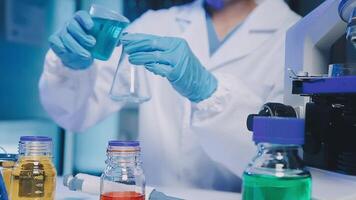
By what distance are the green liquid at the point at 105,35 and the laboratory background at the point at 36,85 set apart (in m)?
0.68

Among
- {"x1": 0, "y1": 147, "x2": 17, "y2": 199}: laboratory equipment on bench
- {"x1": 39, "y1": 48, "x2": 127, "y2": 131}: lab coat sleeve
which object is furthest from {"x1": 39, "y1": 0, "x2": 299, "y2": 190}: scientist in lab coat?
{"x1": 0, "y1": 147, "x2": 17, "y2": 199}: laboratory equipment on bench

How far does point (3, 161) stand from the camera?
676mm

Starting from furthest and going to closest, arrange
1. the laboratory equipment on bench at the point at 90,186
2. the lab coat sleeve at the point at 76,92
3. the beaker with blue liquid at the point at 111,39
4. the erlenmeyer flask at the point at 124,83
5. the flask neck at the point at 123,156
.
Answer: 1. the lab coat sleeve at the point at 76,92
2. the erlenmeyer flask at the point at 124,83
3. the beaker with blue liquid at the point at 111,39
4. the laboratory equipment on bench at the point at 90,186
5. the flask neck at the point at 123,156

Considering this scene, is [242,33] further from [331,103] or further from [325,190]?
[325,190]

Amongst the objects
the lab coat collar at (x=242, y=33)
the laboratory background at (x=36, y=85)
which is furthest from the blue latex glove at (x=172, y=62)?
the laboratory background at (x=36, y=85)

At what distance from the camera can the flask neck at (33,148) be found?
2.02ft

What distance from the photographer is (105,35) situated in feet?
3.13

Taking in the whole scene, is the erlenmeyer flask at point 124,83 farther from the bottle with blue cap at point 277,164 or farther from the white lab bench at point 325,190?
the bottle with blue cap at point 277,164

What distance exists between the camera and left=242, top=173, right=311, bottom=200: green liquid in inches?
17.9

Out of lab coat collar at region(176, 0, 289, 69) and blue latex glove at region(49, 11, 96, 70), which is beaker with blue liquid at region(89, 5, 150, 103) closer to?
blue latex glove at region(49, 11, 96, 70)

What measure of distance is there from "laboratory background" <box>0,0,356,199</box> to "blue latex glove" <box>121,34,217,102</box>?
0.54 metres

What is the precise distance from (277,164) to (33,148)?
365 millimetres

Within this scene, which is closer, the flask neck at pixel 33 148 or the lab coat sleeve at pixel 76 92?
the flask neck at pixel 33 148

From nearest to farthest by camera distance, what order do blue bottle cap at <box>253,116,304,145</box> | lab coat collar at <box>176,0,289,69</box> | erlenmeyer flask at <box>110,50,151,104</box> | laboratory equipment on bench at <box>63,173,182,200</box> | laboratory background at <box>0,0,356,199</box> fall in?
blue bottle cap at <box>253,116,304,145</box>
laboratory equipment on bench at <box>63,173,182,200</box>
erlenmeyer flask at <box>110,50,151,104</box>
lab coat collar at <box>176,0,289,69</box>
laboratory background at <box>0,0,356,199</box>
